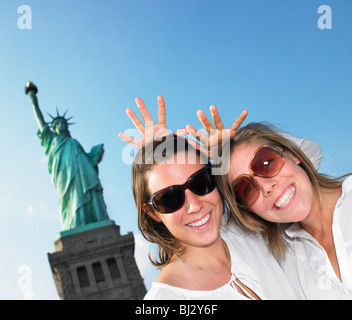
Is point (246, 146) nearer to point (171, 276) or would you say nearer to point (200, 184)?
point (200, 184)

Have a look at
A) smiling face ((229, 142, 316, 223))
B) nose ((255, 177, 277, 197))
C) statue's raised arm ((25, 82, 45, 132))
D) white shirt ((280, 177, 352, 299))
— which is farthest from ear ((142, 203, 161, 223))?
statue's raised arm ((25, 82, 45, 132))

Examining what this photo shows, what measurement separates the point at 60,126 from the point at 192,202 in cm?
2585

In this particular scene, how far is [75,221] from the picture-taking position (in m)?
22.8

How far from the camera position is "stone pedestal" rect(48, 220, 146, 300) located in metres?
20.2

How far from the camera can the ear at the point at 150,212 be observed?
277 cm

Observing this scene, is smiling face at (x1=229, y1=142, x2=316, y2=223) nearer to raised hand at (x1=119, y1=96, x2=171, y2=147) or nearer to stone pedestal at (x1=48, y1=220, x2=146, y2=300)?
raised hand at (x1=119, y1=96, x2=171, y2=147)

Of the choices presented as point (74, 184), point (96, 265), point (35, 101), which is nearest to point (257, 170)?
point (96, 265)

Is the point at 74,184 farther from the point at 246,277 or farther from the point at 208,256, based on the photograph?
the point at 246,277

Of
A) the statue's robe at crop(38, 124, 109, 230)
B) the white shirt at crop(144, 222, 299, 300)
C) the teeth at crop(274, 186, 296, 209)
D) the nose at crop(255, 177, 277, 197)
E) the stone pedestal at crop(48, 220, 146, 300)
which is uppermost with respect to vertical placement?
the statue's robe at crop(38, 124, 109, 230)

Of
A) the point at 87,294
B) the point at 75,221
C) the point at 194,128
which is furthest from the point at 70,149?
the point at 194,128

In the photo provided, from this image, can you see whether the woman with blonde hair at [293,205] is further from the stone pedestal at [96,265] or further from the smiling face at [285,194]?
the stone pedestal at [96,265]

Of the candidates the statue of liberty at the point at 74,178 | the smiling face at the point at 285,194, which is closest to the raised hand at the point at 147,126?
the smiling face at the point at 285,194

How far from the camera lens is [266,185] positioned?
2646 millimetres
